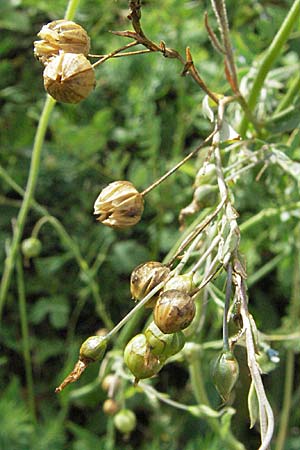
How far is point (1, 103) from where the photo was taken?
178cm

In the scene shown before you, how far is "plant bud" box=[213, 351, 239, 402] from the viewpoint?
68 cm

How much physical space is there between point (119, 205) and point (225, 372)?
7.7 inches

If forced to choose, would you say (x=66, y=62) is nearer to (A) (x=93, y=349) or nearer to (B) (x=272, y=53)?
(A) (x=93, y=349)

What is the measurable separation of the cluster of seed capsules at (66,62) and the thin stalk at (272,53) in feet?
1.06

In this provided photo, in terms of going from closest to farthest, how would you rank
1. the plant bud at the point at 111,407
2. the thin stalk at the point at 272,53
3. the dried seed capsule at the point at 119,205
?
the dried seed capsule at the point at 119,205
the thin stalk at the point at 272,53
the plant bud at the point at 111,407

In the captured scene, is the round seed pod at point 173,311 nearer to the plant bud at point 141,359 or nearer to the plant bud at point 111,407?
the plant bud at point 141,359

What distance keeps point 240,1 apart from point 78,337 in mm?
756

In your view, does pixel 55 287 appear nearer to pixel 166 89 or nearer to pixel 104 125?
pixel 104 125

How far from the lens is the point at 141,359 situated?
0.69 metres

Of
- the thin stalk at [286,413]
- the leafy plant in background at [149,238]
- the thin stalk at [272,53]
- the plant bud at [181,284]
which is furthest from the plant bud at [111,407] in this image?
the plant bud at [181,284]

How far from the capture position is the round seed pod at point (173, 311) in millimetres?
639

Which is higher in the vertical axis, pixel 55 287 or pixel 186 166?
pixel 186 166

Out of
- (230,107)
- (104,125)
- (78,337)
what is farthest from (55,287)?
(230,107)

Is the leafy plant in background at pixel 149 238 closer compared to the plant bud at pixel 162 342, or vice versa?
the plant bud at pixel 162 342
